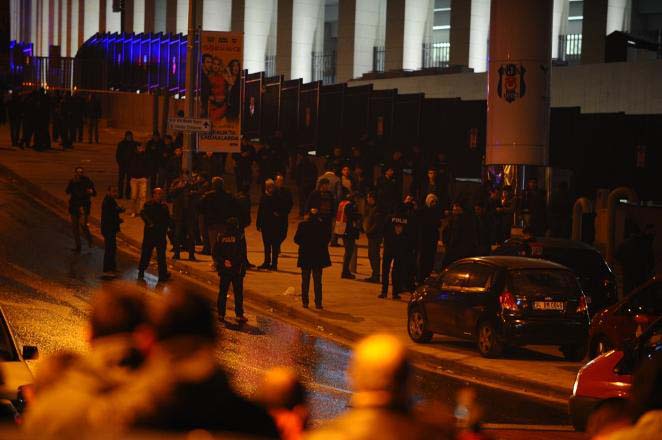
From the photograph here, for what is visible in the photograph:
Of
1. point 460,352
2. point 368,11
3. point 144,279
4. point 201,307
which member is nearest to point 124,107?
point 368,11

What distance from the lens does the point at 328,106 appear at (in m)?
42.2

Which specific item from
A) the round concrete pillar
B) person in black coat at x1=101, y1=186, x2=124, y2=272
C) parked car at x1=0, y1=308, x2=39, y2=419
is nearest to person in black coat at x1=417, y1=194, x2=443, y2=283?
person in black coat at x1=101, y1=186, x2=124, y2=272

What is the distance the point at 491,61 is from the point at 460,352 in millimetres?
12078

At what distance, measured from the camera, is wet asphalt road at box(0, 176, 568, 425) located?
13469 millimetres

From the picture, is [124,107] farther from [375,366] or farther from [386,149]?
[375,366]

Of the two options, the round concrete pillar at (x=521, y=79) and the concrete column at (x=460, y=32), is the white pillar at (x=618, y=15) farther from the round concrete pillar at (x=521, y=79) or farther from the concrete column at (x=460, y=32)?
the round concrete pillar at (x=521, y=79)

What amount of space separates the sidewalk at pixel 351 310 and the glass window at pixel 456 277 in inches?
33.6

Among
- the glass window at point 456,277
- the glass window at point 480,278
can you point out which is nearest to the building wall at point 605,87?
the glass window at point 456,277

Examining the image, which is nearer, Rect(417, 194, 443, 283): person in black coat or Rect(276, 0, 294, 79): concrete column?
Rect(417, 194, 443, 283): person in black coat

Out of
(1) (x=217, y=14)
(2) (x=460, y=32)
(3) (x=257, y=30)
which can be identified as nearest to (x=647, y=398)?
(2) (x=460, y=32)

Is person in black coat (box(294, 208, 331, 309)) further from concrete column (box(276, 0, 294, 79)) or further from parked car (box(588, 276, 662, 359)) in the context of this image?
concrete column (box(276, 0, 294, 79))

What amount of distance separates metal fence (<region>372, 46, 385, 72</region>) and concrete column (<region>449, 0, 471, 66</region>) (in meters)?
5.95

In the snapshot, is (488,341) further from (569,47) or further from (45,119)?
(569,47)

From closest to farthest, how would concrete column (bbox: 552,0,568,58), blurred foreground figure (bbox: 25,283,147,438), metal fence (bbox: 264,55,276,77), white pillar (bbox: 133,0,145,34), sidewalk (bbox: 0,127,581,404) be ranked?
blurred foreground figure (bbox: 25,283,147,438)
sidewalk (bbox: 0,127,581,404)
concrete column (bbox: 552,0,568,58)
metal fence (bbox: 264,55,276,77)
white pillar (bbox: 133,0,145,34)
